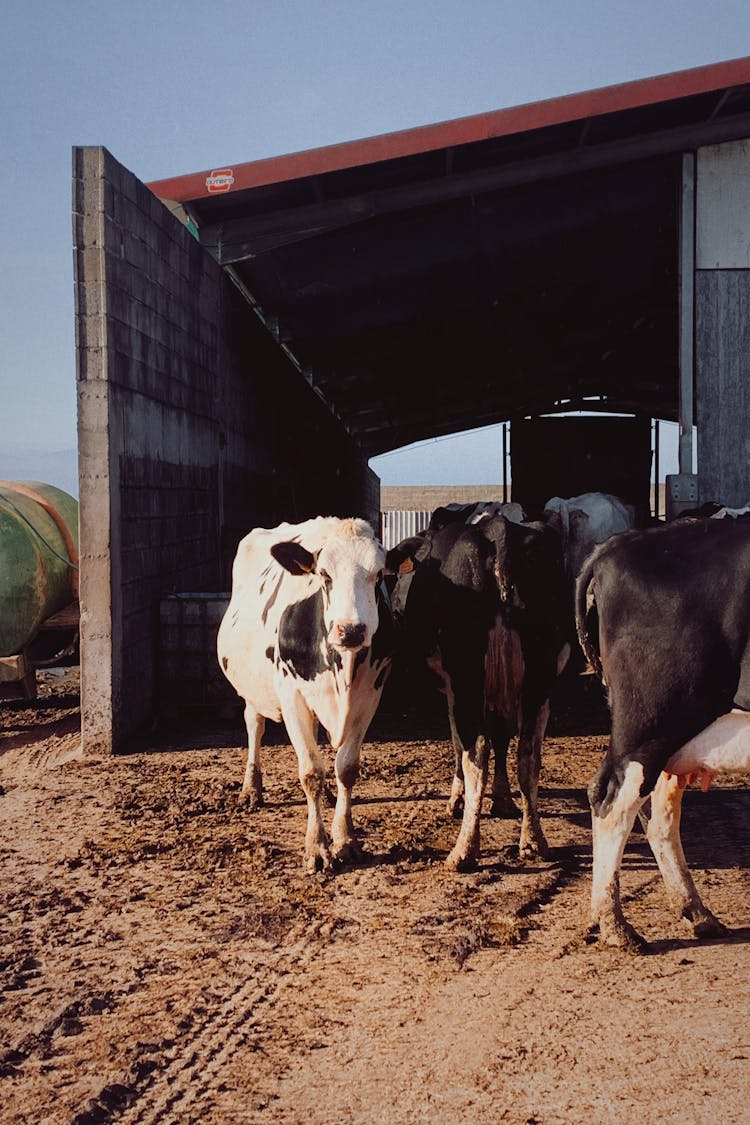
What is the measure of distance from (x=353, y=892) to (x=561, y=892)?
0.95m

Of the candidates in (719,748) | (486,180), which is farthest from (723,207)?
(719,748)

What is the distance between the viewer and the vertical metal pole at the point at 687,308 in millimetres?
9555

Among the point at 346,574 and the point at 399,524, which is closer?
the point at 346,574

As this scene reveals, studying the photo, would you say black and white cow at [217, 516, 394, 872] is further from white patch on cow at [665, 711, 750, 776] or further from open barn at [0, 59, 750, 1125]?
white patch on cow at [665, 711, 750, 776]

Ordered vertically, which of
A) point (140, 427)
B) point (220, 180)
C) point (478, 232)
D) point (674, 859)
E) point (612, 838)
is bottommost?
point (674, 859)

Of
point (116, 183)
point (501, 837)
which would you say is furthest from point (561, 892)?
point (116, 183)

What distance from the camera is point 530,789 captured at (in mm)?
5320

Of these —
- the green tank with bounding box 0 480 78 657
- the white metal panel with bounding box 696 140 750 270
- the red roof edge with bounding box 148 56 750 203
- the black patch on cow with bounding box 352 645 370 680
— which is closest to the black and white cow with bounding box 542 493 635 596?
the white metal panel with bounding box 696 140 750 270

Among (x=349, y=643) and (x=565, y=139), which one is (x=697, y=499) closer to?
(x=565, y=139)

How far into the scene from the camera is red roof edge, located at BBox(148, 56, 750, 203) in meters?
8.47

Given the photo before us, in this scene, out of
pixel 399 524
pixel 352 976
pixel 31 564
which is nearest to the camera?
pixel 352 976

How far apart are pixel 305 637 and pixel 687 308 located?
5.92 metres

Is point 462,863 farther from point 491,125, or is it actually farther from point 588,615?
point 491,125

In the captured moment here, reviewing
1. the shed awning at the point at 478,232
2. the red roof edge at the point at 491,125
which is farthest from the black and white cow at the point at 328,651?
the shed awning at the point at 478,232
